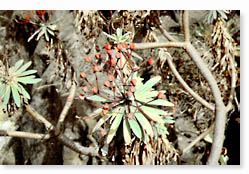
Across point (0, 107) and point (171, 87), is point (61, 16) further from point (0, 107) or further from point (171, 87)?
point (171, 87)

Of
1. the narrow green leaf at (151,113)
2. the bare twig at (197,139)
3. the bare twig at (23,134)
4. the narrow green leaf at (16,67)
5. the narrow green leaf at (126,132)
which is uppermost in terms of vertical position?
the narrow green leaf at (16,67)

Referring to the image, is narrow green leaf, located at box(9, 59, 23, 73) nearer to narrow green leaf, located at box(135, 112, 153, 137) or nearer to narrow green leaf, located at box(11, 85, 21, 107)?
narrow green leaf, located at box(11, 85, 21, 107)

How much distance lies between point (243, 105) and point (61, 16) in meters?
1.27

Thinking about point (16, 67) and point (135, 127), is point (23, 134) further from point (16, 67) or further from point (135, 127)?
point (135, 127)

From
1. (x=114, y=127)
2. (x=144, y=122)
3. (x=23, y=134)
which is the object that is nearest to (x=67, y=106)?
(x=23, y=134)

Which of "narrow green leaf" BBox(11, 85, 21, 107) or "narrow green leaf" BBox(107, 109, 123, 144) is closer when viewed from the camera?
"narrow green leaf" BBox(107, 109, 123, 144)

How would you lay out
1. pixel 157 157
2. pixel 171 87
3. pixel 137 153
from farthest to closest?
pixel 171 87
pixel 157 157
pixel 137 153

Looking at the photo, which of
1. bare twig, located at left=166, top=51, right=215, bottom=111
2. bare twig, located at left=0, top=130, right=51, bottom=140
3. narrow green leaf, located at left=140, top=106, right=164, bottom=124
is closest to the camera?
narrow green leaf, located at left=140, top=106, right=164, bottom=124

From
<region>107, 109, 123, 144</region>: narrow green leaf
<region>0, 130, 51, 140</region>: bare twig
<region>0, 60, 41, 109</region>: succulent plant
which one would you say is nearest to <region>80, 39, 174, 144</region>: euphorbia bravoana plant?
<region>107, 109, 123, 144</region>: narrow green leaf

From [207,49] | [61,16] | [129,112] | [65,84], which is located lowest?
[129,112]

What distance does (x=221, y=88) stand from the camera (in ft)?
7.66

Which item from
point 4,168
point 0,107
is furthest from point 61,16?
point 4,168

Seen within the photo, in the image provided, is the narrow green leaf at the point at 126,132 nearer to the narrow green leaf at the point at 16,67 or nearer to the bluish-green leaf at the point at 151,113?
the bluish-green leaf at the point at 151,113

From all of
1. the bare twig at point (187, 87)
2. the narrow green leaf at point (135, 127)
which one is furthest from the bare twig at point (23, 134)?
the bare twig at point (187, 87)
